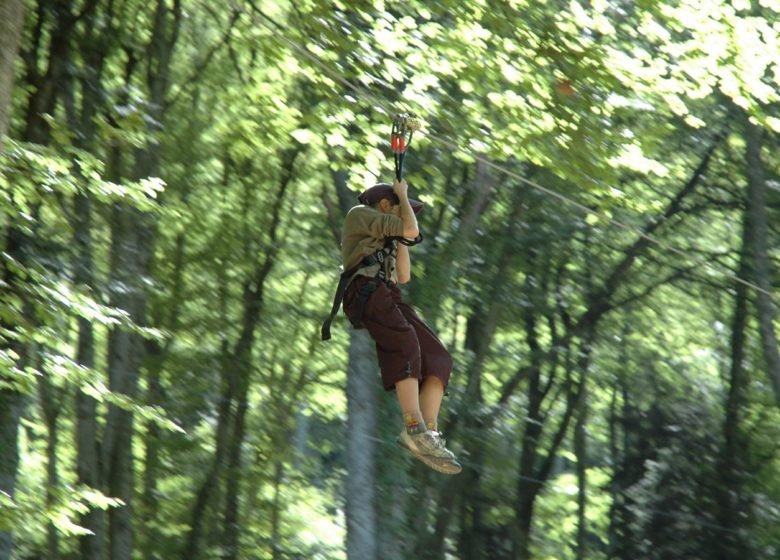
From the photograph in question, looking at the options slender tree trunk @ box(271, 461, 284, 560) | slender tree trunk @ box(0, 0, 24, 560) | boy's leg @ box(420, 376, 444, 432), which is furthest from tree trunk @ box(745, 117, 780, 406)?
boy's leg @ box(420, 376, 444, 432)

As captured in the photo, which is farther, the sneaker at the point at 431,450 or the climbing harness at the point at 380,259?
the climbing harness at the point at 380,259

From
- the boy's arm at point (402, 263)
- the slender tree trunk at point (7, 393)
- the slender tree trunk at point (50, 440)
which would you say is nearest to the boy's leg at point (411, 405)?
the boy's arm at point (402, 263)

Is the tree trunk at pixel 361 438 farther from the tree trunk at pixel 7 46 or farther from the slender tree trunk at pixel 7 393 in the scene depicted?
the tree trunk at pixel 7 46

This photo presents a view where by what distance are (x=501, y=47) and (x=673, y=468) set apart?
8546mm

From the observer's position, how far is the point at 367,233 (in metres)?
5.76

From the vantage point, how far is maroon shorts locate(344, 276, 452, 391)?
5723 millimetres

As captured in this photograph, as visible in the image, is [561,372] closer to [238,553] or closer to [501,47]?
[238,553]

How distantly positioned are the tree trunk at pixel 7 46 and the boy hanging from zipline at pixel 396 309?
5.45 feet

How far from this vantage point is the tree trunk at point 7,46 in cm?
466

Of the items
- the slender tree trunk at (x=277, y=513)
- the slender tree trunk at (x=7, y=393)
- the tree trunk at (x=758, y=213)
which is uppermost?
the tree trunk at (x=758, y=213)

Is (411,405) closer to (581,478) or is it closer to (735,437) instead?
(735,437)

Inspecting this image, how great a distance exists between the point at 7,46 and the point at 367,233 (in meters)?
1.81

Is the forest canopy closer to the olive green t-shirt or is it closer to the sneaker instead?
the olive green t-shirt

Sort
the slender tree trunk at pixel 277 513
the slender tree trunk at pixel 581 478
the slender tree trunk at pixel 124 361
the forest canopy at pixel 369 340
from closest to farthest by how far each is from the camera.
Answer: the slender tree trunk at pixel 124 361, the forest canopy at pixel 369 340, the slender tree trunk at pixel 277 513, the slender tree trunk at pixel 581 478
